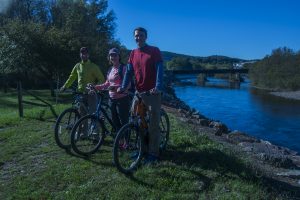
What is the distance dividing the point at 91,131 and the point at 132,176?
1.89 meters

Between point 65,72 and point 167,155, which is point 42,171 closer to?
point 167,155

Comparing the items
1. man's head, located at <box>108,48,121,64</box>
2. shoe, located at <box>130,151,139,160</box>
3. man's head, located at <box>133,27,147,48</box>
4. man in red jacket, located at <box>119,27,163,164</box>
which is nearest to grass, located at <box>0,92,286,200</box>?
shoe, located at <box>130,151,139,160</box>

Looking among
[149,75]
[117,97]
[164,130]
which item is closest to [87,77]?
[117,97]

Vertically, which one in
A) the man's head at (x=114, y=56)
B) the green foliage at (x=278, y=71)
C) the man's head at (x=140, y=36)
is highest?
the man's head at (x=140, y=36)

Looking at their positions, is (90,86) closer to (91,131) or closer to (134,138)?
(91,131)

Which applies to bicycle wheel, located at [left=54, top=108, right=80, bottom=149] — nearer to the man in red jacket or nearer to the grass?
the grass

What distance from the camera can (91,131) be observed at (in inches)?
344

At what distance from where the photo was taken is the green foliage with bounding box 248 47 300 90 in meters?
101

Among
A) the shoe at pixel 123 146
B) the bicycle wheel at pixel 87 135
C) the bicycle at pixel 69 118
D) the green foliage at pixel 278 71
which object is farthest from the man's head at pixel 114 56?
the green foliage at pixel 278 71

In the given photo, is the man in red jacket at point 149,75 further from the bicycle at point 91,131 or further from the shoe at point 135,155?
the bicycle at point 91,131

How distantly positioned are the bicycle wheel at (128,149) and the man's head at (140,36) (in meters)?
1.37

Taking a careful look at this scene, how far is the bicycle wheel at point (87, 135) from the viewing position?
27.9 feet

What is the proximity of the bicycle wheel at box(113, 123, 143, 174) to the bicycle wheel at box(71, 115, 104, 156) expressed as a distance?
100cm

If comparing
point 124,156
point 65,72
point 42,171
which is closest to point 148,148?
point 124,156
